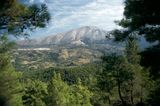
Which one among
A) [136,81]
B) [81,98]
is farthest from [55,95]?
[136,81]

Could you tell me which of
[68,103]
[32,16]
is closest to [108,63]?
[68,103]

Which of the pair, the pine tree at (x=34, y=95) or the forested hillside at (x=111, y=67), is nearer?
the forested hillside at (x=111, y=67)

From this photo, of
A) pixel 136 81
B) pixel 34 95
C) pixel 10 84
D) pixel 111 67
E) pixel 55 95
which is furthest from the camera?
pixel 34 95

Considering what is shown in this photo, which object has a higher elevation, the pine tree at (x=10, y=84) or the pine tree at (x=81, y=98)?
the pine tree at (x=10, y=84)

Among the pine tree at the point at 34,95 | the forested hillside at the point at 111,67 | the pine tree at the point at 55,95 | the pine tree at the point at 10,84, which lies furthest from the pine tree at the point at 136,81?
the pine tree at the point at 34,95

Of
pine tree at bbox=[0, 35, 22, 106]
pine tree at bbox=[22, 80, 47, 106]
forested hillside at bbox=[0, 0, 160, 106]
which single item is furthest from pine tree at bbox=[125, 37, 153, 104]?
pine tree at bbox=[22, 80, 47, 106]

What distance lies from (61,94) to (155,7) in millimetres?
60867

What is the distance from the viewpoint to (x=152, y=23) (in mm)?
20625

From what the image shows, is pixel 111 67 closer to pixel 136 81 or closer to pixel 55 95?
pixel 136 81

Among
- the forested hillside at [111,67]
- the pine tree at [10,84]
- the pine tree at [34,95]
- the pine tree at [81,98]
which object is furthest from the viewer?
the pine tree at [81,98]

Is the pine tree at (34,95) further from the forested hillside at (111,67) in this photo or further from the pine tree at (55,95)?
the pine tree at (55,95)

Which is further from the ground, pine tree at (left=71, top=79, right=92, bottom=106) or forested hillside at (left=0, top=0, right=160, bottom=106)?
forested hillside at (left=0, top=0, right=160, bottom=106)

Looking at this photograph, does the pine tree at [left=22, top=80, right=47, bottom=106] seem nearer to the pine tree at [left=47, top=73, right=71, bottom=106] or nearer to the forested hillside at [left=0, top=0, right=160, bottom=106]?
the forested hillside at [left=0, top=0, right=160, bottom=106]

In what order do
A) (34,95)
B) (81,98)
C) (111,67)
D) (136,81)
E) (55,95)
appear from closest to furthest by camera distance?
(111,67), (136,81), (55,95), (34,95), (81,98)
